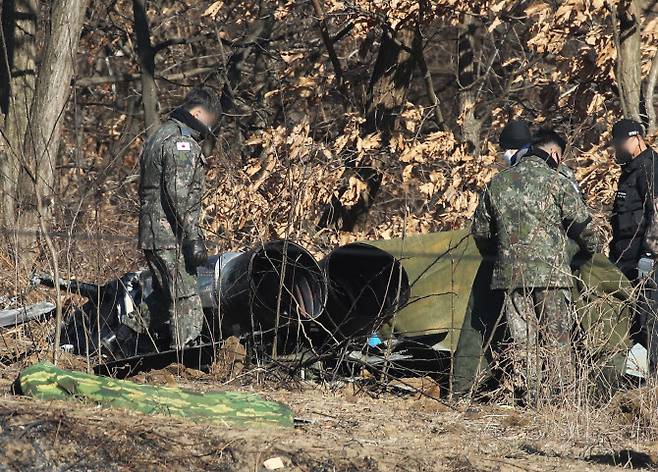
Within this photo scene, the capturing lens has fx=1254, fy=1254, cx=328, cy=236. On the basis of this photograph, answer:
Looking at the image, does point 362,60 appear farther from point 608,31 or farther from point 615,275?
point 615,275

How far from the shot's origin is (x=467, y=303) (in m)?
7.59

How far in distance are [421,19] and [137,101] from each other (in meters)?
7.43

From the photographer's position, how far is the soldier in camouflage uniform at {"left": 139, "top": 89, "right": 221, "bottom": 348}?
309 inches

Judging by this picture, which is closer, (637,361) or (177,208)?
(637,361)

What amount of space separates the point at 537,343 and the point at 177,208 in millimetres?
2417

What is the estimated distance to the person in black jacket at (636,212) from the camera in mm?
7734

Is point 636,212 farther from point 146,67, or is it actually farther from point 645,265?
point 146,67

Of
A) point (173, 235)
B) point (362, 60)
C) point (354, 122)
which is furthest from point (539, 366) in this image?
point (362, 60)

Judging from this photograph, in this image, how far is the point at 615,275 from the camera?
24.2 feet

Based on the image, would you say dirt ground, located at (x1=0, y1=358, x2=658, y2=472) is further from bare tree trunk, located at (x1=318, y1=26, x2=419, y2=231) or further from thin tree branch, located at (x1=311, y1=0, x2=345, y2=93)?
thin tree branch, located at (x1=311, y1=0, x2=345, y2=93)

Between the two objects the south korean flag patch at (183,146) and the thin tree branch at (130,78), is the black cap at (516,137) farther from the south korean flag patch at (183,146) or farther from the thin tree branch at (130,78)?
the thin tree branch at (130,78)

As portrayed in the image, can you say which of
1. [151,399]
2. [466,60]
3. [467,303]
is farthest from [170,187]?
[466,60]

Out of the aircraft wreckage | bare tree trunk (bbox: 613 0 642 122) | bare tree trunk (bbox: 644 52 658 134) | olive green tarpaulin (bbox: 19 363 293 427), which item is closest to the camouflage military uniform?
the aircraft wreckage

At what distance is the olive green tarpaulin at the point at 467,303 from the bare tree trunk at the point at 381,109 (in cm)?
393
